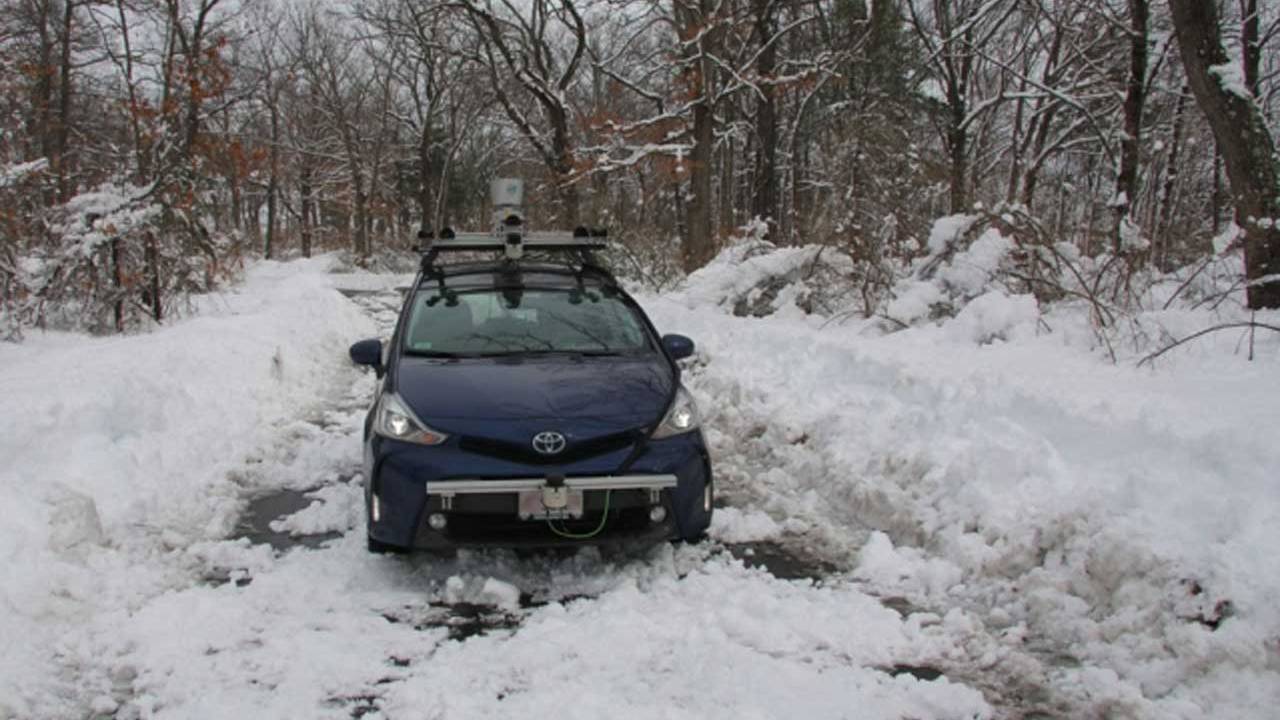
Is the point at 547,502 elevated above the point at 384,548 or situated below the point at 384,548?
above

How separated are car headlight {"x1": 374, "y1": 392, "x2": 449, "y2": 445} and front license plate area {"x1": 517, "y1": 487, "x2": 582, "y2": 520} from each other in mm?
508

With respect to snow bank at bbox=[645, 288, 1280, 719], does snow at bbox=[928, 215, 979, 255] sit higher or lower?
higher

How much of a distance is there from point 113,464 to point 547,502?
10.0 feet

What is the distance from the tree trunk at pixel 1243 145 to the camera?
7723 mm

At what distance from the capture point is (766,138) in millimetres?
21812

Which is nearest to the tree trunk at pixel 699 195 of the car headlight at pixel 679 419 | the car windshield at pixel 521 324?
the car windshield at pixel 521 324

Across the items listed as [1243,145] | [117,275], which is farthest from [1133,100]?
[117,275]

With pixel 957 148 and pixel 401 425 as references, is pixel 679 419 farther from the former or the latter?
pixel 957 148

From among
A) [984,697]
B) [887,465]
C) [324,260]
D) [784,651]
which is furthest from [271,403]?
[324,260]

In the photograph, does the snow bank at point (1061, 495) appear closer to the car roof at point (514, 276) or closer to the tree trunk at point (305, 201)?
the car roof at point (514, 276)

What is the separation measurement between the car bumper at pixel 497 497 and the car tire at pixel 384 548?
23mm

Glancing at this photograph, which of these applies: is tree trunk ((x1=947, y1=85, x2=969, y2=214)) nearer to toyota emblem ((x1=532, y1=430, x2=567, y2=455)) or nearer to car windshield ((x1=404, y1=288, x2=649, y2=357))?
car windshield ((x1=404, y1=288, x2=649, y2=357))

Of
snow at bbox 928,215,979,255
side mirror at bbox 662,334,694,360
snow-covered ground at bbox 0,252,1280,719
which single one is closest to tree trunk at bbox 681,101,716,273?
snow at bbox 928,215,979,255

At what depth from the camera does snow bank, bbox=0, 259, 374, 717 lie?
A: 3973 mm
